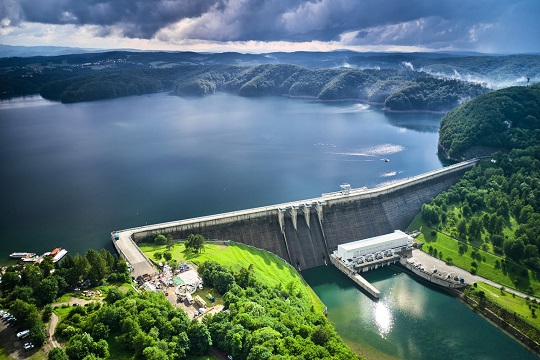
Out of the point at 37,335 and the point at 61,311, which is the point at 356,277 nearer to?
the point at 61,311

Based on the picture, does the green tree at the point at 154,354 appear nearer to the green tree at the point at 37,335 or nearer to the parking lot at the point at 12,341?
the green tree at the point at 37,335

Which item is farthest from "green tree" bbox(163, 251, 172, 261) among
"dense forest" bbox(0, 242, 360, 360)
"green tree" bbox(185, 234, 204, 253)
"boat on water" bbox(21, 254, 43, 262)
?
"boat on water" bbox(21, 254, 43, 262)

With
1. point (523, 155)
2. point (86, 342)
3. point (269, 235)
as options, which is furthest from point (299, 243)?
point (523, 155)

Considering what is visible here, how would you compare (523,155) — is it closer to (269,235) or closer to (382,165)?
(382,165)

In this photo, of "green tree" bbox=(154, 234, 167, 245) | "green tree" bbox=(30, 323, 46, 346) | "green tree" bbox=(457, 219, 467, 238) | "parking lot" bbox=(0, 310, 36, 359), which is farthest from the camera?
"green tree" bbox=(457, 219, 467, 238)

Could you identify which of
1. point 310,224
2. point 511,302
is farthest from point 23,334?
point 511,302

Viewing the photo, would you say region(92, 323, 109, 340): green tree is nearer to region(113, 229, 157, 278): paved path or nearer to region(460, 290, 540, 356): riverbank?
region(113, 229, 157, 278): paved path
